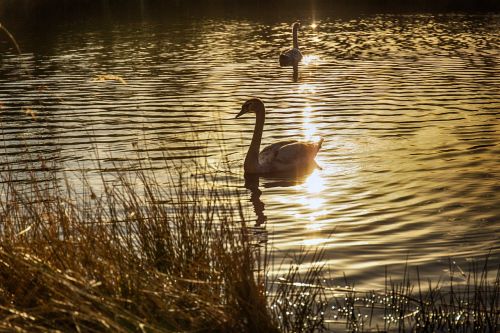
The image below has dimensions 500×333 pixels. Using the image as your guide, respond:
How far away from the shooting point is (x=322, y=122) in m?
23.5

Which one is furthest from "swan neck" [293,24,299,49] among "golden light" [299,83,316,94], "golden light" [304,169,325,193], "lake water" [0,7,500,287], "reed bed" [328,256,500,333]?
"reed bed" [328,256,500,333]

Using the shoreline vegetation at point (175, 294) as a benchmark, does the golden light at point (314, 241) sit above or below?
below

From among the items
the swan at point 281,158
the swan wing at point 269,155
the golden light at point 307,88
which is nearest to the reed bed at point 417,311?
the swan at point 281,158

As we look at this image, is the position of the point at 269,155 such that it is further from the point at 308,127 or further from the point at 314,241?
the point at 314,241

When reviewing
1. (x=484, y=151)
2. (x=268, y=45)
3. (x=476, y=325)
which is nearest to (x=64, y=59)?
(x=268, y=45)

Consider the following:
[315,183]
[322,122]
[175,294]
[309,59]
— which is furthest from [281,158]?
[309,59]

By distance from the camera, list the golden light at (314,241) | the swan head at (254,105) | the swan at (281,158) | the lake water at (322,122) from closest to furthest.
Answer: the golden light at (314,241)
the lake water at (322,122)
the swan at (281,158)
the swan head at (254,105)

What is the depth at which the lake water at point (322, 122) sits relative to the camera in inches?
526

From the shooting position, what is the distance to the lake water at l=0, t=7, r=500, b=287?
43.9 feet

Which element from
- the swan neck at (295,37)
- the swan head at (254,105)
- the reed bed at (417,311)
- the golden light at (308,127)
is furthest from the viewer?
the swan neck at (295,37)

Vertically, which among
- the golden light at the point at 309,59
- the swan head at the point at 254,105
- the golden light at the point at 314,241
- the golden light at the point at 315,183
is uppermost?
the swan head at the point at 254,105

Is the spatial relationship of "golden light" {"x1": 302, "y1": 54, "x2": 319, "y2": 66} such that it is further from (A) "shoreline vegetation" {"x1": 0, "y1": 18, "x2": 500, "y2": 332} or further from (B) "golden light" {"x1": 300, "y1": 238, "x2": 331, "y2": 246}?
(A) "shoreline vegetation" {"x1": 0, "y1": 18, "x2": 500, "y2": 332}

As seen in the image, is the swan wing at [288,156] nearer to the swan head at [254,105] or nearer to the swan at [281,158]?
the swan at [281,158]

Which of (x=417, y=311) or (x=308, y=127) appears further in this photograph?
(x=308, y=127)
